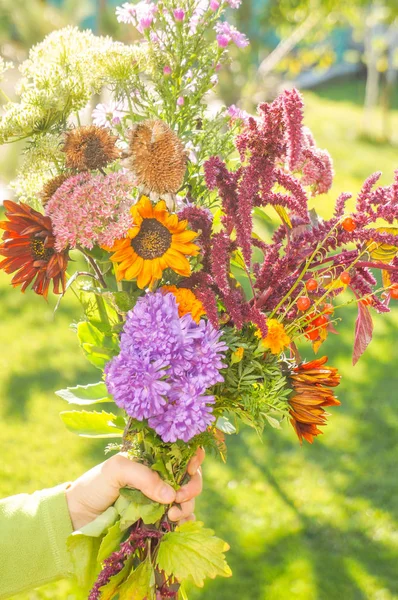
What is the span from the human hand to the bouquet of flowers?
0.07ft

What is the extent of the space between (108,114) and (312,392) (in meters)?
0.56

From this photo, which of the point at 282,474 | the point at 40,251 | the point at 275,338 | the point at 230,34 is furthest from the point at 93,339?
the point at 282,474

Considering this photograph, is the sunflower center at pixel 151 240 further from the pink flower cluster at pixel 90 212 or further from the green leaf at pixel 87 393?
the green leaf at pixel 87 393

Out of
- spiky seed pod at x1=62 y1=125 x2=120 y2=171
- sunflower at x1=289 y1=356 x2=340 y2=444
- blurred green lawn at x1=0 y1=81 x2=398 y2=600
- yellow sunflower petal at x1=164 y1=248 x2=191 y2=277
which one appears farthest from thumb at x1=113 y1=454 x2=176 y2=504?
blurred green lawn at x1=0 y1=81 x2=398 y2=600

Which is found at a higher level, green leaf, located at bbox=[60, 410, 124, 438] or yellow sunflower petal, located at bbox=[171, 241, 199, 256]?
yellow sunflower petal, located at bbox=[171, 241, 199, 256]

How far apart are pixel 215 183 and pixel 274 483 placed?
212 cm

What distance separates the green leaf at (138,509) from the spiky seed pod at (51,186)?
0.50 metres

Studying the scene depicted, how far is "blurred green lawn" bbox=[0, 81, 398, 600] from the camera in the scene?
2371 millimetres

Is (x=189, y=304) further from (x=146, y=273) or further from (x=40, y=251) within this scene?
(x=40, y=251)

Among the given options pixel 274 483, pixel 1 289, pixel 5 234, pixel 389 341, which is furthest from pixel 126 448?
pixel 1 289

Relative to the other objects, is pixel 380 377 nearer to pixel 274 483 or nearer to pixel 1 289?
pixel 274 483

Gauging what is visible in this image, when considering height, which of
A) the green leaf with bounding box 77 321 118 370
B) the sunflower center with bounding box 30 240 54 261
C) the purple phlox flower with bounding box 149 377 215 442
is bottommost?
the purple phlox flower with bounding box 149 377 215 442

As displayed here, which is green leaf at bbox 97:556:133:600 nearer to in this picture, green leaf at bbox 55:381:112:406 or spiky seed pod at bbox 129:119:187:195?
green leaf at bbox 55:381:112:406

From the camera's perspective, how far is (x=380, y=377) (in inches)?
152
